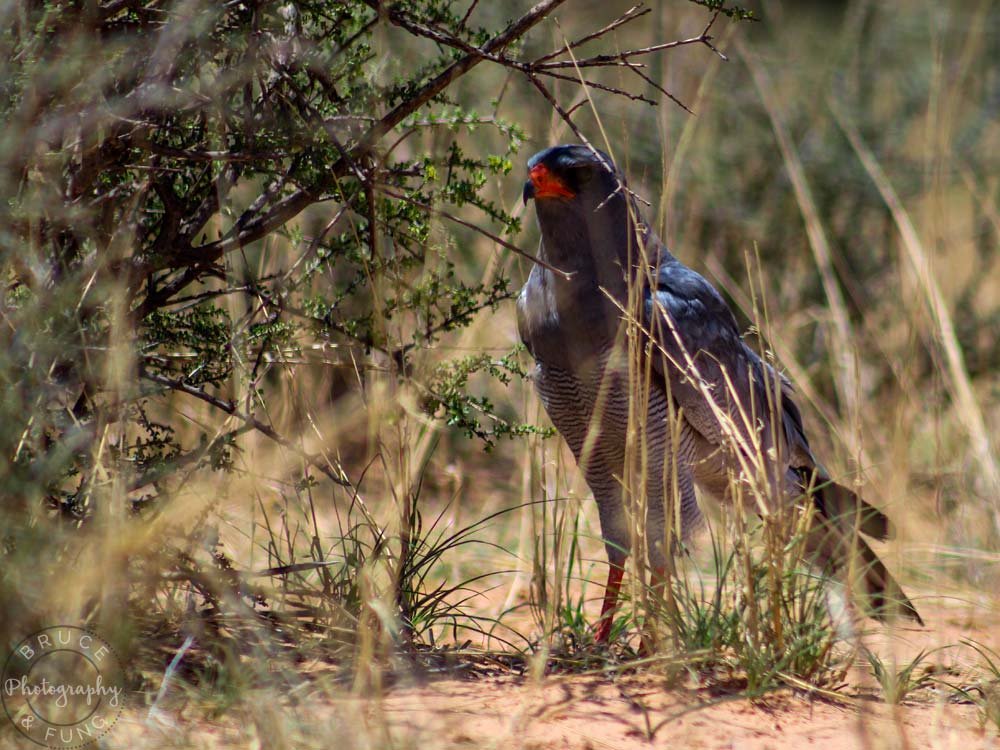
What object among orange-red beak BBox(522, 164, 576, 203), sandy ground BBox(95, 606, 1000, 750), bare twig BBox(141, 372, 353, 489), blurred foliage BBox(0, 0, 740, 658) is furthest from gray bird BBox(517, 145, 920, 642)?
bare twig BBox(141, 372, 353, 489)

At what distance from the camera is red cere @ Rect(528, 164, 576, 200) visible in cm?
339

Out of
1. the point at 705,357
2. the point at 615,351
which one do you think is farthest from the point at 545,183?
the point at 705,357

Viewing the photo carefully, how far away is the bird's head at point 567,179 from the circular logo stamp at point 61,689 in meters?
1.90

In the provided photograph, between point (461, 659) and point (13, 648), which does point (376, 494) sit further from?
point (13, 648)

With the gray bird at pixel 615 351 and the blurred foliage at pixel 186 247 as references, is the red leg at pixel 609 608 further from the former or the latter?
the blurred foliage at pixel 186 247

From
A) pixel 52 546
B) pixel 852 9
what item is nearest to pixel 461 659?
pixel 52 546

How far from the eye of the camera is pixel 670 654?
103 inches

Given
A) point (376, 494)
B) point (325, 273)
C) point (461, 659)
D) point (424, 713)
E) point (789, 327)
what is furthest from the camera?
point (789, 327)

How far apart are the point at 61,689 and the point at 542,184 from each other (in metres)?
2.08

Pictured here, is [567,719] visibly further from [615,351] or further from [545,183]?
[545,183]

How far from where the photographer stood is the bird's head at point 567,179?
339 centimetres

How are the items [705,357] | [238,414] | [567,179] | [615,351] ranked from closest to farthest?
[238,414] → [615,351] → [567,179] → [705,357]

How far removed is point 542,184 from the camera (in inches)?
133

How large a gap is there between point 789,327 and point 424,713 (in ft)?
14.1
